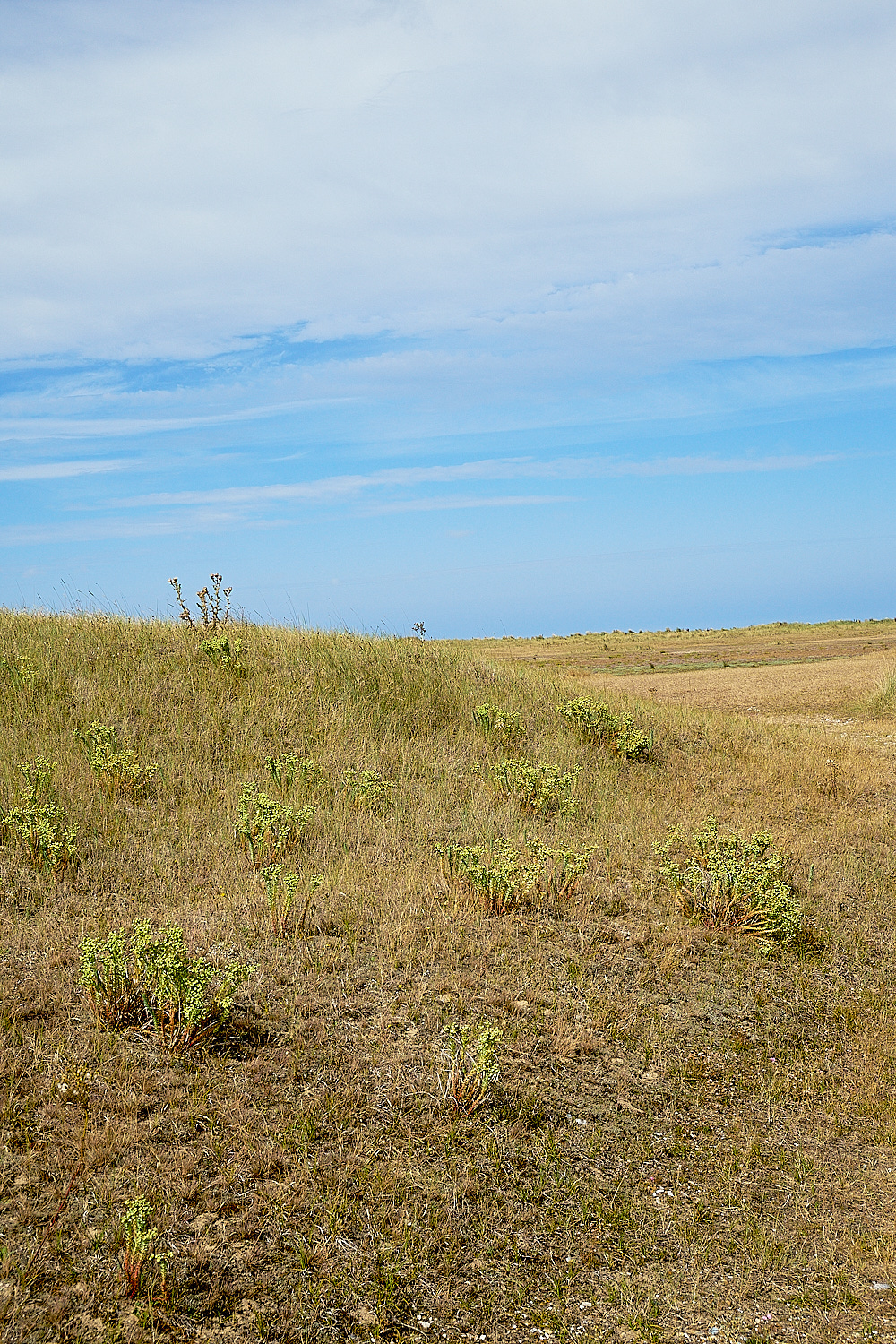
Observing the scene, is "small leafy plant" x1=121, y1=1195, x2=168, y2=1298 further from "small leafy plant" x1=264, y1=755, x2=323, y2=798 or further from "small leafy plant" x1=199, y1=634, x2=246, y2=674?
"small leafy plant" x1=199, y1=634, x2=246, y2=674

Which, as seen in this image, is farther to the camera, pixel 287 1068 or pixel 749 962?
pixel 749 962

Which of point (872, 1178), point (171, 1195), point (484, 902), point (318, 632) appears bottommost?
point (872, 1178)

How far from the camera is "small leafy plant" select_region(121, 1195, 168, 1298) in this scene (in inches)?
116

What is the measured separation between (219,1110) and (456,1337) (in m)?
1.35

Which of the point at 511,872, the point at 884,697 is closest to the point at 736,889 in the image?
the point at 511,872

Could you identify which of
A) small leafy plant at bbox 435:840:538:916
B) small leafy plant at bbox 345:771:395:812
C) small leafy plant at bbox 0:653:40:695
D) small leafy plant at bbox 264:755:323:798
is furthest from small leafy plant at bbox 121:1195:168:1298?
small leafy plant at bbox 0:653:40:695

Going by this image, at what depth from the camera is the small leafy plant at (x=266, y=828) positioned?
255 inches

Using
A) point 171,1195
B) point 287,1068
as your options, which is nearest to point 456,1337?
point 171,1195

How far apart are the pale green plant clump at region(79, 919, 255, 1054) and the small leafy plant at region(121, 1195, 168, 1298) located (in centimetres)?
114

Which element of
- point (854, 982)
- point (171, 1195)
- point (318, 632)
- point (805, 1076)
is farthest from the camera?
point (318, 632)

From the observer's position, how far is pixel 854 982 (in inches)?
227

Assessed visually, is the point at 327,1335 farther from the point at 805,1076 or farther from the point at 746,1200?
the point at 805,1076

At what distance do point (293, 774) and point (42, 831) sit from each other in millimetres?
2307

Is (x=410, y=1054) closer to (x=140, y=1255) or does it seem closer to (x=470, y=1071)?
(x=470, y=1071)
